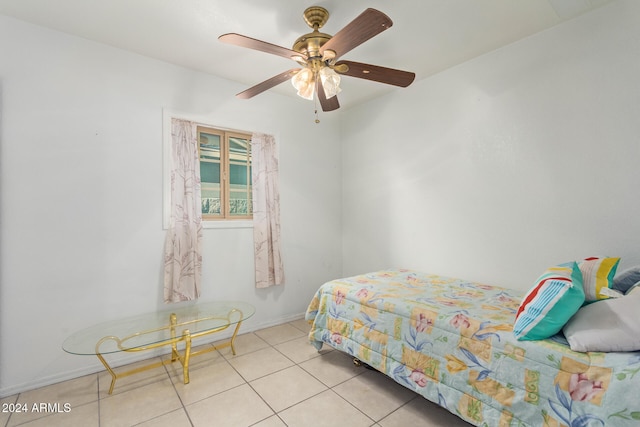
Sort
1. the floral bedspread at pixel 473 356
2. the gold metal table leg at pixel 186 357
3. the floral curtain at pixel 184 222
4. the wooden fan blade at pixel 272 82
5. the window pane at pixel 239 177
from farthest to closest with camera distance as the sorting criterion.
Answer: the window pane at pixel 239 177
the floral curtain at pixel 184 222
the gold metal table leg at pixel 186 357
the wooden fan blade at pixel 272 82
the floral bedspread at pixel 473 356

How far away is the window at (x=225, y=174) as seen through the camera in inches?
118

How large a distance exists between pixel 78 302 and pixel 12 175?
102cm

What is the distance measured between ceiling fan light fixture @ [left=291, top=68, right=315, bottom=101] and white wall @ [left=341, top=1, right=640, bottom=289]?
164 centimetres

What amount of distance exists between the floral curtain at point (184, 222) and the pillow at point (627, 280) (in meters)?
3.09

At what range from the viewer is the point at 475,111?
8.90 ft

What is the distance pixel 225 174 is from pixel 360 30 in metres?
2.10

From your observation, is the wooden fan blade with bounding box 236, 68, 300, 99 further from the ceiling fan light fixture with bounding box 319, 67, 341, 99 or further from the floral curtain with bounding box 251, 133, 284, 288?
the floral curtain with bounding box 251, 133, 284, 288

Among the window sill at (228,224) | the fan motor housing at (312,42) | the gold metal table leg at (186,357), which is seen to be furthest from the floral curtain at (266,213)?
the fan motor housing at (312,42)

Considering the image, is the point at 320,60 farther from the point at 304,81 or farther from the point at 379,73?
the point at 379,73

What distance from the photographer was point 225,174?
3.10 m

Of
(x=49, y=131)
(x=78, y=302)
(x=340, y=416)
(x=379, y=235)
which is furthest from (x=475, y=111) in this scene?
(x=78, y=302)

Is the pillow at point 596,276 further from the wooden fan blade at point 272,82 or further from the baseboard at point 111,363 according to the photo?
the baseboard at point 111,363

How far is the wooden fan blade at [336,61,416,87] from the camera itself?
185cm

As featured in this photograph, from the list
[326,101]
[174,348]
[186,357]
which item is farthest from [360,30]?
[174,348]
